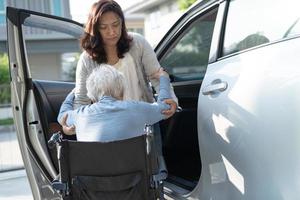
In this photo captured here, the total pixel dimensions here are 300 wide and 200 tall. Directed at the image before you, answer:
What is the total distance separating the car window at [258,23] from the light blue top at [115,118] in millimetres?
498

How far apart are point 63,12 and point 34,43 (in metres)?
5.42

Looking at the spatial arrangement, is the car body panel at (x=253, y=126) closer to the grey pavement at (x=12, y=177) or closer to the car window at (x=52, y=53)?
the grey pavement at (x=12, y=177)

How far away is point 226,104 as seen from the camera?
2002 millimetres

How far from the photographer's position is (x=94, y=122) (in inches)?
81.2

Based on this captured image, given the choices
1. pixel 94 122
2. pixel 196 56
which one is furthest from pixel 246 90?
pixel 196 56

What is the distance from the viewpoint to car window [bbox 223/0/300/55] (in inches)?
73.9

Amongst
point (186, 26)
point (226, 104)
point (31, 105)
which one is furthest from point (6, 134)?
point (226, 104)

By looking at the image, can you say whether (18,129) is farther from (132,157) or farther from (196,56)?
(196,56)

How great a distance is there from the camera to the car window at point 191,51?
300 centimetres

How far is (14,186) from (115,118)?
300 cm

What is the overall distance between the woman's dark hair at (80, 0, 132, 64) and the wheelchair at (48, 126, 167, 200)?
0.56 meters

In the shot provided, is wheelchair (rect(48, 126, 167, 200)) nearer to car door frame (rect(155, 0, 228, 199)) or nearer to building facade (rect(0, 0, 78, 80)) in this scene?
car door frame (rect(155, 0, 228, 199))

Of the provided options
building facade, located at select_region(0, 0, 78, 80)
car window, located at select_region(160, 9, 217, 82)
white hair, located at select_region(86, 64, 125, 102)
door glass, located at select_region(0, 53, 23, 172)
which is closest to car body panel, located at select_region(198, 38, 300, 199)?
white hair, located at select_region(86, 64, 125, 102)

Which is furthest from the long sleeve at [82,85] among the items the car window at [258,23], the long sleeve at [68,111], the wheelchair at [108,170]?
the car window at [258,23]
